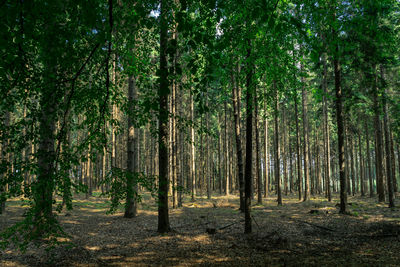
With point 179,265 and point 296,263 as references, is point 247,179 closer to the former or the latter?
point 296,263

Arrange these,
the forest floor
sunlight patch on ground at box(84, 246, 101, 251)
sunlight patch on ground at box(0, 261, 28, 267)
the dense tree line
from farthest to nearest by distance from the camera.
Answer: sunlight patch on ground at box(84, 246, 101, 251) < the forest floor < sunlight patch on ground at box(0, 261, 28, 267) < the dense tree line

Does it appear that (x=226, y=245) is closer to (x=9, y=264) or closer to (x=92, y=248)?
(x=92, y=248)

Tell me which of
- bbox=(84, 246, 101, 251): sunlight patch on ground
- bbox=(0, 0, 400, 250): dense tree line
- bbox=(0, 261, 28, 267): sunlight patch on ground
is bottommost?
bbox=(84, 246, 101, 251): sunlight patch on ground

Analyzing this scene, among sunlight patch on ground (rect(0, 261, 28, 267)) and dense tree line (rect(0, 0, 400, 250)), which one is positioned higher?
dense tree line (rect(0, 0, 400, 250))

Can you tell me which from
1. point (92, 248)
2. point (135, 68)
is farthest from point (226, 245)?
point (135, 68)

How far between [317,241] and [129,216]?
9.10 m

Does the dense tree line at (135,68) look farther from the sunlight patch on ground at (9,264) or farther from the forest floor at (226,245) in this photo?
the forest floor at (226,245)

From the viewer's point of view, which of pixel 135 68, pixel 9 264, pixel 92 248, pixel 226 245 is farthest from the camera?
pixel 226 245

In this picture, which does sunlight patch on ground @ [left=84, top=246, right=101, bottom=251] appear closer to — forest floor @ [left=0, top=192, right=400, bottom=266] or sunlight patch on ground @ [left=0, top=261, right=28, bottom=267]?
forest floor @ [left=0, top=192, right=400, bottom=266]

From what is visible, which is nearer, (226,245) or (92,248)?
(92,248)

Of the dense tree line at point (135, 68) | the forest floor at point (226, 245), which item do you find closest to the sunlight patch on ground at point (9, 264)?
the forest floor at point (226, 245)

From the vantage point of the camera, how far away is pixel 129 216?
1323 cm

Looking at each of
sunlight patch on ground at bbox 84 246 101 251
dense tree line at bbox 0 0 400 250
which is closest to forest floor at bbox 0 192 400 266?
sunlight patch on ground at bbox 84 246 101 251

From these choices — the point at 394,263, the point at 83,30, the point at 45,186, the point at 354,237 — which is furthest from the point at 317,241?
the point at 83,30
